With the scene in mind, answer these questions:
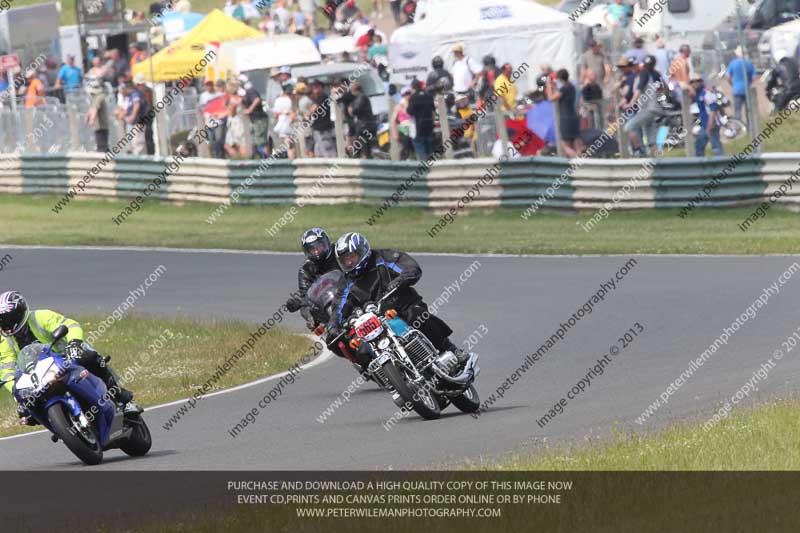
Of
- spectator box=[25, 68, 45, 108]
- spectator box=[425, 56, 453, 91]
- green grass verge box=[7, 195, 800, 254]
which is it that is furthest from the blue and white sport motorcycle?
spectator box=[25, 68, 45, 108]

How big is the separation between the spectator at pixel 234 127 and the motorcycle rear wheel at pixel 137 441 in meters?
18.6

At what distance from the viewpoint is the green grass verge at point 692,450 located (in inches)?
348

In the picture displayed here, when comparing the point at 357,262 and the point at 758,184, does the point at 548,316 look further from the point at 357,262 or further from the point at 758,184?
the point at 758,184

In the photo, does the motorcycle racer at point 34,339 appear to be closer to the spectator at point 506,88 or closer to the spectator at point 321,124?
the spectator at point 506,88

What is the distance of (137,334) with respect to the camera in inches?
713

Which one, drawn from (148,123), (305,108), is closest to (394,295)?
(305,108)

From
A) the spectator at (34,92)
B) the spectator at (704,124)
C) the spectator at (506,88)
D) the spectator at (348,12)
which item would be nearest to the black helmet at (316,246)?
the spectator at (704,124)

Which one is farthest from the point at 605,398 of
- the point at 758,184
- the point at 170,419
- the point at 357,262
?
the point at 758,184

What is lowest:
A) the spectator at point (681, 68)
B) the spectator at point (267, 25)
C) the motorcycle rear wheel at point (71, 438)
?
the spectator at point (267, 25)

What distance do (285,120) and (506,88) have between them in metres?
4.49

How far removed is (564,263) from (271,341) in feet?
16.4

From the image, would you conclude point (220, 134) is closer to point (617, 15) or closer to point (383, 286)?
point (617, 15)

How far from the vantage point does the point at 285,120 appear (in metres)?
29.2
